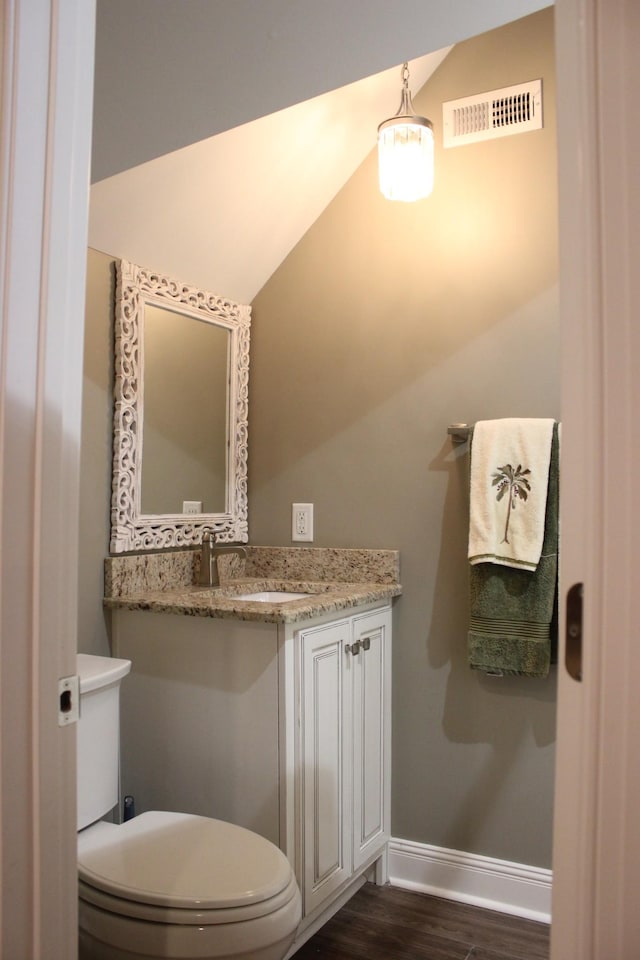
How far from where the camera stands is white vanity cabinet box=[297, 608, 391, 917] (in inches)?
77.2

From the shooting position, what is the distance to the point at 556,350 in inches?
88.0

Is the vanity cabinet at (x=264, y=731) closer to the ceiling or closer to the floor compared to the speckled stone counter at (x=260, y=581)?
closer to the floor

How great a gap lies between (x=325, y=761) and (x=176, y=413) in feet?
3.89

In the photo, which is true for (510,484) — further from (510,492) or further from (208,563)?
(208,563)

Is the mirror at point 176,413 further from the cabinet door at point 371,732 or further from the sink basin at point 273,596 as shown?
the cabinet door at point 371,732

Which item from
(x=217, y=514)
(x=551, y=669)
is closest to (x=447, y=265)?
(x=217, y=514)

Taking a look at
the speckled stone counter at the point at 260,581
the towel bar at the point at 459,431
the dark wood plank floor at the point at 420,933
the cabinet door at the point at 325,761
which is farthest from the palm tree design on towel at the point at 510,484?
the dark wood plank floor at the point at 420,933

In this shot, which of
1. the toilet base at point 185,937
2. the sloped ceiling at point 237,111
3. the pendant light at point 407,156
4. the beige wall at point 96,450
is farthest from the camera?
the pendant light at point 407,156

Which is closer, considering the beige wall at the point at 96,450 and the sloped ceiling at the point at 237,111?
the sloped ceiling at the point at 237,111

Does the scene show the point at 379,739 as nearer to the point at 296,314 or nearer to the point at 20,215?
the point at 296,314

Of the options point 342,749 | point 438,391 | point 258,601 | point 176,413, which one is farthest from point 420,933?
point 176,413

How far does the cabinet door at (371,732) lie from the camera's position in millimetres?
2205

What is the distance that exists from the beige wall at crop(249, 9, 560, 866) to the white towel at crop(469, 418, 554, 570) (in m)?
0.14

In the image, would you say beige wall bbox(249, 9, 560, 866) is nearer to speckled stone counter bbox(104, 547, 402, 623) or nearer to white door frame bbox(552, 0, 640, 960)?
speckled stone counter bbox(104, 547, 402, 623)
